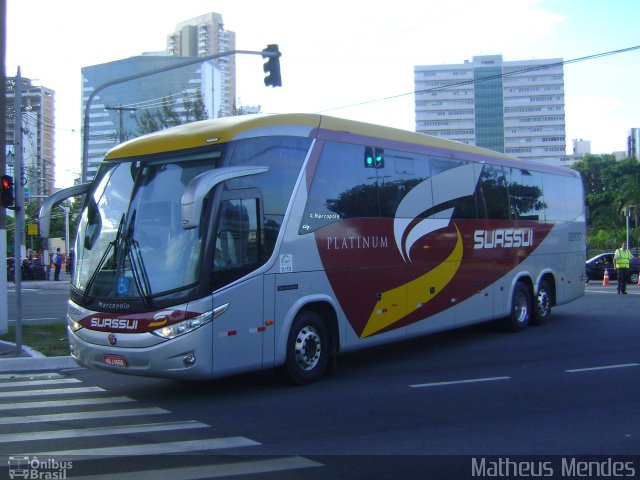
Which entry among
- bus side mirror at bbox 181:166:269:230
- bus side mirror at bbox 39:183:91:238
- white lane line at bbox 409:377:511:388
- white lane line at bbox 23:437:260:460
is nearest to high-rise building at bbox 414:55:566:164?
white lane line at bbox 409:377:511:388

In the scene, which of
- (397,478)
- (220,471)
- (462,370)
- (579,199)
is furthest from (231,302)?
(579,199)

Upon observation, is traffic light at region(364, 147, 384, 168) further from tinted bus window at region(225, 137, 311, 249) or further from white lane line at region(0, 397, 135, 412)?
white lane line at region(0, 397, 135, 412)

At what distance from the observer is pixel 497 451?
631 cm

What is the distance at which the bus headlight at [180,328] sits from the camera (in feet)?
26.6

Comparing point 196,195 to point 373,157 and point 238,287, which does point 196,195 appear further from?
point 373,157

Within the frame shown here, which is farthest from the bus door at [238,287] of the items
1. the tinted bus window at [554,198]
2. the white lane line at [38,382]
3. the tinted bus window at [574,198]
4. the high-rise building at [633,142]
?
the high-rise building at [633,142]

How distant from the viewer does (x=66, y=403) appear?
8695 mm

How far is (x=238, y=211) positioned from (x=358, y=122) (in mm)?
3126

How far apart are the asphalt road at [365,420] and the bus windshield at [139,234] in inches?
61.2

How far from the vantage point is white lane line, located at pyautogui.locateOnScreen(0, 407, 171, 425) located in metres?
7.72

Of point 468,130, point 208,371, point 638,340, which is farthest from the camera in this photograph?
point 468,130

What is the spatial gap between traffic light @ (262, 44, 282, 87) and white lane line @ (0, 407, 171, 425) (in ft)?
39.4

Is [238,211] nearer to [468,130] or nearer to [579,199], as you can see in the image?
[579,199]

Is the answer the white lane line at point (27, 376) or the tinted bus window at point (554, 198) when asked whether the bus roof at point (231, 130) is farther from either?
the tinted bus window at point (554, 198)
